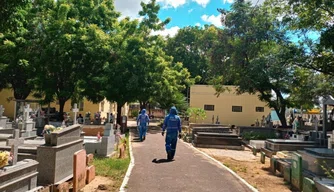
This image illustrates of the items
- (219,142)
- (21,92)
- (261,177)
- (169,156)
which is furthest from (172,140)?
(21,92)

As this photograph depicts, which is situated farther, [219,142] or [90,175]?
[219,142]

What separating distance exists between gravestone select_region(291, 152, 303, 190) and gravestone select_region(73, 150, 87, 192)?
206 inches

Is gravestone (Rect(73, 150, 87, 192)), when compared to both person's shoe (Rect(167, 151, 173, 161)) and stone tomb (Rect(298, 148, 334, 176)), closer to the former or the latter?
person's shoe (Rect(167, 151, 173, 161))

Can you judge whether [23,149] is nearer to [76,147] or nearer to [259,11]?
[76,147]

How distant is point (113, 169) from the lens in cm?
868

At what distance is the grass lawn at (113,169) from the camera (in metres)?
7.55

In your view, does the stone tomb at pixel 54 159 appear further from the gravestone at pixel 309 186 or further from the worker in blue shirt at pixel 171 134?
the gravestone at pixel 309 186

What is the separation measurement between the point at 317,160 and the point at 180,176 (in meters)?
3.83

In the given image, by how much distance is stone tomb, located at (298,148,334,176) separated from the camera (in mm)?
8500

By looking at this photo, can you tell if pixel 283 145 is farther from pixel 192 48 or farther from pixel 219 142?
pixel 192 48

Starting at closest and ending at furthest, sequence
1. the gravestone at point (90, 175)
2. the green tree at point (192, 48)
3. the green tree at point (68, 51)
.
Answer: the gravestone at point (90, 175) < the green tree at point (68, 51) < the green tree at point (192, 48)

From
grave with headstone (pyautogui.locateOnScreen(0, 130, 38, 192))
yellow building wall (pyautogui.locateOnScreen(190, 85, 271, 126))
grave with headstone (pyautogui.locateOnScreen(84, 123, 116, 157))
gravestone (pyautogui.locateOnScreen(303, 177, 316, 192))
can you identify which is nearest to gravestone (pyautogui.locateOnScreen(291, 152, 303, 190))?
gravestone (pyautogui.locateOnScreen(303, 177, 316, 192))

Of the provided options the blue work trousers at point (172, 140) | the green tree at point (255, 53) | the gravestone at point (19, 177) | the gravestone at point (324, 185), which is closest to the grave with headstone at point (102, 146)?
the blue work trousers at point (172, 140)

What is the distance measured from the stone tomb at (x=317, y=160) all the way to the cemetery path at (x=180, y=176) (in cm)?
233
